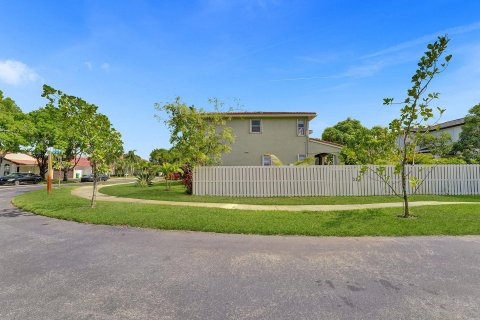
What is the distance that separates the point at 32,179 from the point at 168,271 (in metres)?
40.3

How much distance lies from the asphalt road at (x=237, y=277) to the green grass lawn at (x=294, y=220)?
1.81ft

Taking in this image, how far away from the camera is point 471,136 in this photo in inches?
875

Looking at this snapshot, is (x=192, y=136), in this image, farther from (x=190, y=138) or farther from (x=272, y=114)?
(x=272, y=114)

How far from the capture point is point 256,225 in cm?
711

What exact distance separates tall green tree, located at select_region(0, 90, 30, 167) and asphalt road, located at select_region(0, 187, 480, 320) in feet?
103

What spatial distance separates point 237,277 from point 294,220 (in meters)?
4.10

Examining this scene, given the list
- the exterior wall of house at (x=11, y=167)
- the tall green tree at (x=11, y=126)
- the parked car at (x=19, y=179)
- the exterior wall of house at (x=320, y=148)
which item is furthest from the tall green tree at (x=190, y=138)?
the exterior wall of house at (x=11, y=167)

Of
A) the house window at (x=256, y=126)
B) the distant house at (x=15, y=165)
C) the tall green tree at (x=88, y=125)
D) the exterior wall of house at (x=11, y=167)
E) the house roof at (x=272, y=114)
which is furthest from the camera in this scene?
the distant house at (x=15, y=165)

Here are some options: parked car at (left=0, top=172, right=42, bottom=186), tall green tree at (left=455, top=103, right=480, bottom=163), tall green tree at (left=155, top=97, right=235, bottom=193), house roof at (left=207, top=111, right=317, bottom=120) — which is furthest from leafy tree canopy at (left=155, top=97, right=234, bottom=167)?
parked car at (left=0, top=172, right=42, bottom=186)

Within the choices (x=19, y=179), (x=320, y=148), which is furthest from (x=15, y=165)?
(x=320, y=148)

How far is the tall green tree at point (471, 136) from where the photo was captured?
2127 centimetres

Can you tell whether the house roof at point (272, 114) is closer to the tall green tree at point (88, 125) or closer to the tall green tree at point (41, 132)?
the tall green tree at point (88, 125)

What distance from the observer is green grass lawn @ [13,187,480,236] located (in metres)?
6.67

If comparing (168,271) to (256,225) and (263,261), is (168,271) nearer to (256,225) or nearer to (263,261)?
(263,261)
